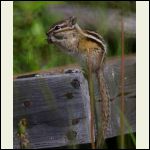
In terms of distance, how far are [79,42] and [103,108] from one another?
26 centimetres

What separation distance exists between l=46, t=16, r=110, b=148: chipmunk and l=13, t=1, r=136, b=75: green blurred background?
0.10ft

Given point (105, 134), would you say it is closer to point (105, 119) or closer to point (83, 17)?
point (105, 119)

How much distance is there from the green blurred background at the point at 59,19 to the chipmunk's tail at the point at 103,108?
0.11 metres

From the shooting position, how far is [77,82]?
9.50 feet

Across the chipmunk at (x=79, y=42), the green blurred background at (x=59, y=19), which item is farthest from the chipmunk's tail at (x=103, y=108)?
the green blurred background at (x=59, y=19)

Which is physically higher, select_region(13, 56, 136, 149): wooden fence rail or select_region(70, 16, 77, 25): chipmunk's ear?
select_region(70, 16, 77, 25): chipmunk's ear

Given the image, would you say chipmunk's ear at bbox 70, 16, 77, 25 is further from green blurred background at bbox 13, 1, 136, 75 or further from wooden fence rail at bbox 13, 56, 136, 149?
wooden fence rail at bbox 13, 56, 136, 149

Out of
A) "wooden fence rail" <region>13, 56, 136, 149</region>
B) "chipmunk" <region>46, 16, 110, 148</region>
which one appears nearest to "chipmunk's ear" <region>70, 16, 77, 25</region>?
"chipmunk" <region>46, 16, 110, 148</region>

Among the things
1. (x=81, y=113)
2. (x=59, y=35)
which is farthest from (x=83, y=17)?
(x=81, y=113)

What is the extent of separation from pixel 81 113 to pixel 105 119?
3.6 inches

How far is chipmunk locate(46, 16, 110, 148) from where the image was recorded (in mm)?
2865

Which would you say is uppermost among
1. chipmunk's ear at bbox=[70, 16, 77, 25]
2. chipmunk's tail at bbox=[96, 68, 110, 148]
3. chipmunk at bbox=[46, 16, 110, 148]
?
chipmunk's ear at bbox=[70, 16, 77, 25]

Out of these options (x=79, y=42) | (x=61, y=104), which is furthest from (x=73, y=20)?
(x=61, y=104)

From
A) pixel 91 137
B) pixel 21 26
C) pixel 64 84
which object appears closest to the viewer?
pixel 91 137
